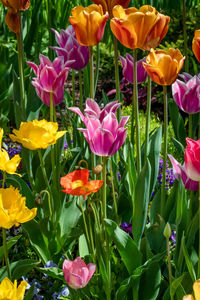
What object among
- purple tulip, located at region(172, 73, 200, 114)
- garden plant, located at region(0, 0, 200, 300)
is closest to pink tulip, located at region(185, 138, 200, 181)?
garden plant, located at region(0, 0, 200, 300)

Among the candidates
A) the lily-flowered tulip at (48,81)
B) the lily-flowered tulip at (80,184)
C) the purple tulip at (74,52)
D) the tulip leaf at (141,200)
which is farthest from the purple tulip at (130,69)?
the lily-flowered tulip at (80,184)

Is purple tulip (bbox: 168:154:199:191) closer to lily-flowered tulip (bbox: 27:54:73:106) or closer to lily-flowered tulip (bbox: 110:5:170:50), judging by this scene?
lily-flowered tulip (bbox: 110:5:170:50)

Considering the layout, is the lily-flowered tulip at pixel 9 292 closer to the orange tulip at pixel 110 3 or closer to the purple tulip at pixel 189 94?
the purple tulip at pixel 189 94

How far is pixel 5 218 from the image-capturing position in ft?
3.53

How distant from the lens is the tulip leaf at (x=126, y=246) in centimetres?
137

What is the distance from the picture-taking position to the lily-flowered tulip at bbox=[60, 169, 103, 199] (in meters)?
1.25

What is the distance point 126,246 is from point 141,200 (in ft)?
0.50

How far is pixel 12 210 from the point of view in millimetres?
1117

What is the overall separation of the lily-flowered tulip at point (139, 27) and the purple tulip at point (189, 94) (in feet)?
0.76

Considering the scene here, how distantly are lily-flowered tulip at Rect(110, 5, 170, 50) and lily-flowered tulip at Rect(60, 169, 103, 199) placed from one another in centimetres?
40

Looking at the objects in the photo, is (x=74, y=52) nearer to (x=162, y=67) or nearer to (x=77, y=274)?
(x=162, y=67)

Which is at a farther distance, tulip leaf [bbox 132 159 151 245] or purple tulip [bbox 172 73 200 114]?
purple tulip [bbox 172 73 200 114]

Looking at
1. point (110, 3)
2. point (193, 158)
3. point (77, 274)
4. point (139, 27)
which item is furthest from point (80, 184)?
point (110, 3)

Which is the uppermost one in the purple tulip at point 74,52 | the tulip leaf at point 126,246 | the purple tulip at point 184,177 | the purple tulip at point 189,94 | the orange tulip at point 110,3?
the orange tulip at point 110,3
